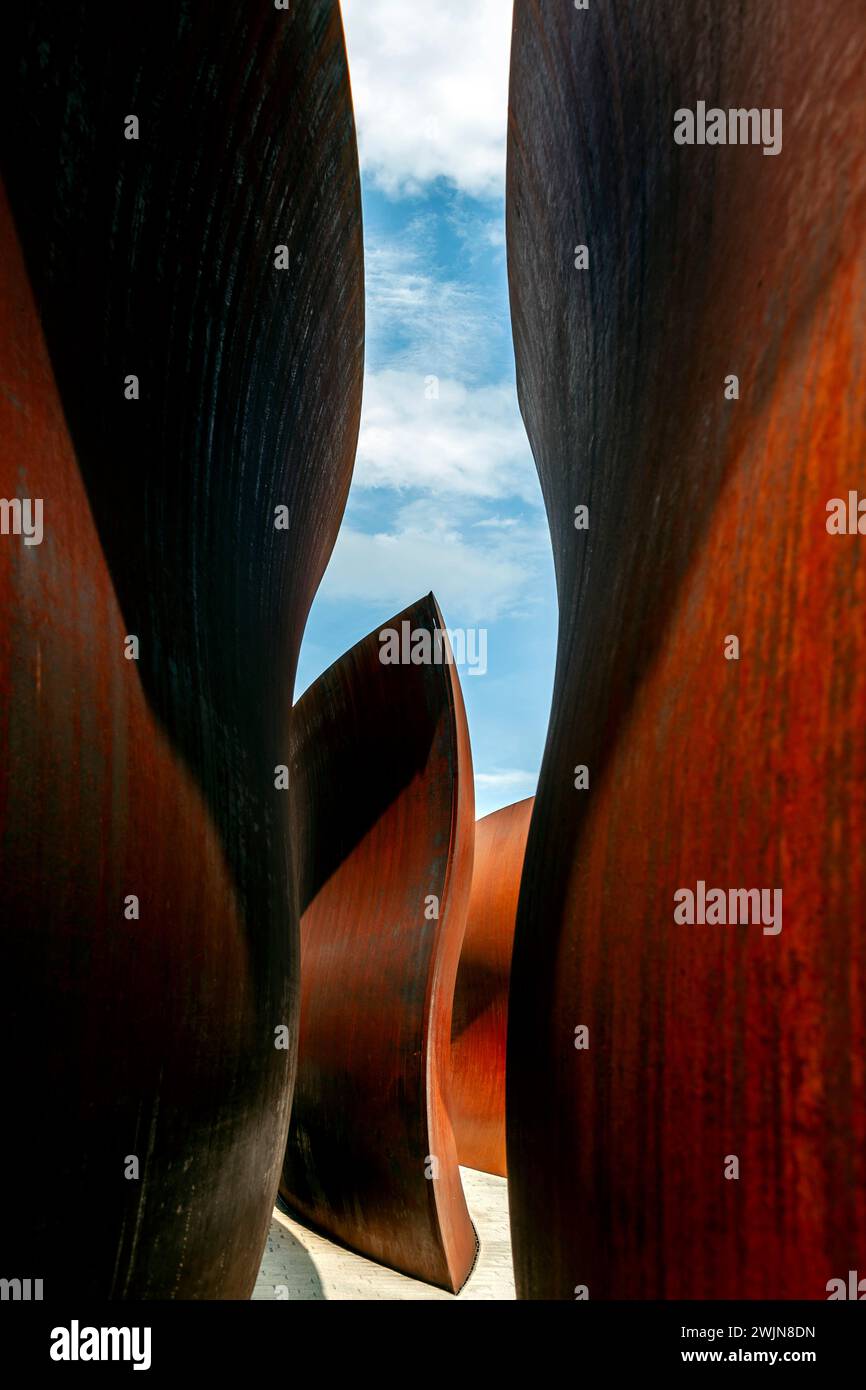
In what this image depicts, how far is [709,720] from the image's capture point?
181cm

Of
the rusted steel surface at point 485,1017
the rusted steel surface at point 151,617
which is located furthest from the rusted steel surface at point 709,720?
the rusted steel surface at point 485,1017

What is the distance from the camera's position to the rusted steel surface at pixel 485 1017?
11.3m

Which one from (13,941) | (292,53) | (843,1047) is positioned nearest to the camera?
(843,1047)

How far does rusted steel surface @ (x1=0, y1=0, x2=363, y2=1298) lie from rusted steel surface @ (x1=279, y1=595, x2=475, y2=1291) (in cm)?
352

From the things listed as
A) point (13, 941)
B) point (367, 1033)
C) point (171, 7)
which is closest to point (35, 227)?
point (171, 7)

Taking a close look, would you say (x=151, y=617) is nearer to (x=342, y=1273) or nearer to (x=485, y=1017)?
(x=342, y=1273)

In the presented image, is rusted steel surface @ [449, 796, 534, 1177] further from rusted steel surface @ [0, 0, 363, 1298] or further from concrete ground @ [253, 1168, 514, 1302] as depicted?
rusted steel surface @ [0, 0, 363, 1298]

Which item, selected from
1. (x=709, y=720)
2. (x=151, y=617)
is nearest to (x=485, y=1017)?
(x=151, y=617)

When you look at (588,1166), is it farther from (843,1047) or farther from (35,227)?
(35,227)

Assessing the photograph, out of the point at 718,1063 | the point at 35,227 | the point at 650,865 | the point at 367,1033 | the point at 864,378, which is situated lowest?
the point at 367,1033

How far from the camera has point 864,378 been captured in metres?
1.50

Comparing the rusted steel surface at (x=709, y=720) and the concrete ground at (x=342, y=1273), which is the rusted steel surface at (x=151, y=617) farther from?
the concrete ground at (x=342, y=1273)

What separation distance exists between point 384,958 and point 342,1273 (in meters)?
2.49

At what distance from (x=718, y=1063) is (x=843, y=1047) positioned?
31cm
